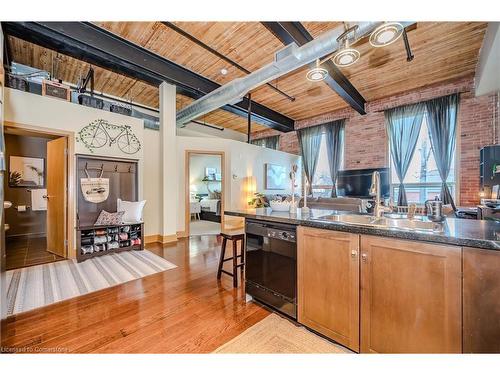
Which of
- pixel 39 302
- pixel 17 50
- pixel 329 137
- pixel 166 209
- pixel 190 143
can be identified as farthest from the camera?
pixel 329 137

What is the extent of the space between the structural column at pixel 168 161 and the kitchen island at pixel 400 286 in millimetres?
3559

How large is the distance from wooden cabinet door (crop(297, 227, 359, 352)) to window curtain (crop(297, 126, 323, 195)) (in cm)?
563

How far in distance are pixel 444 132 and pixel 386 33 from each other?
4615 mm

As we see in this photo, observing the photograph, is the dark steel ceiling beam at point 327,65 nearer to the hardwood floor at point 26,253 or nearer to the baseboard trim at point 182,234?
the baseboard trim at point 182,234

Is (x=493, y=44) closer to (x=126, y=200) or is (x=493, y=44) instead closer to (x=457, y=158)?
(x=457, y=158)

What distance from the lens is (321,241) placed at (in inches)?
64.3

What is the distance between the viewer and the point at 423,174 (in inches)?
210

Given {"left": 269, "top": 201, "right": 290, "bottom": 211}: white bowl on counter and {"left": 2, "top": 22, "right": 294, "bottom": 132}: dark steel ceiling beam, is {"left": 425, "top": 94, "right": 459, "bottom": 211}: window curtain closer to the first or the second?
{"left": 269, "top": 201, "right": 290, "bottom": 211}: white bowl on counter

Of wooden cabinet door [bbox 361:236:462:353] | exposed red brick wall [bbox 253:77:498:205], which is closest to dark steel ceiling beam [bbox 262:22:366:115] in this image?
exposed red brick wall [bbox 253:77:498:205]

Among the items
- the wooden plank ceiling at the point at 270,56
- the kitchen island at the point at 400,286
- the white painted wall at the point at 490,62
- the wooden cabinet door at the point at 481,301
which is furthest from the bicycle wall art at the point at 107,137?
the white painted wall at the point at 490,62

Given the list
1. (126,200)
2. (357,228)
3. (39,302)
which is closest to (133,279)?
(39,302)

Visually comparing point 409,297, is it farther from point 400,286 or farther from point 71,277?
point 71,277
